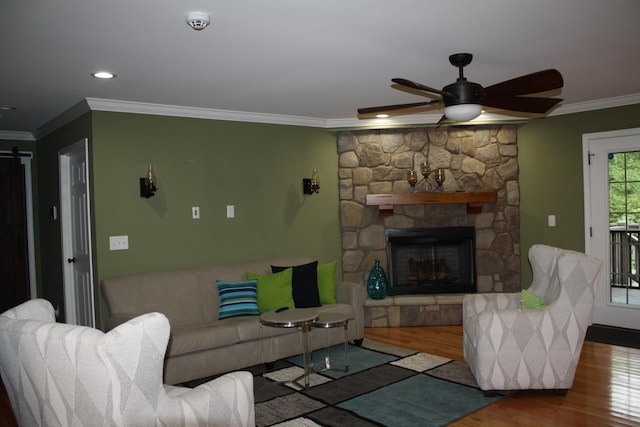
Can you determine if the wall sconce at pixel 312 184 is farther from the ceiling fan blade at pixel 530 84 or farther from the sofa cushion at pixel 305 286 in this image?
the ceiling fan blade at pixel 530 84

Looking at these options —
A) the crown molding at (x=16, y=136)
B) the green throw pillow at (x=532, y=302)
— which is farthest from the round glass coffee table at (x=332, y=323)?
the crown molding at (x=16, y=136)

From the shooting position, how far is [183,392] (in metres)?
2.26

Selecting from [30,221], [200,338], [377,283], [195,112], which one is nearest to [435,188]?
[377,283]

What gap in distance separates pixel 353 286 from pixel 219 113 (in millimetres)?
2195

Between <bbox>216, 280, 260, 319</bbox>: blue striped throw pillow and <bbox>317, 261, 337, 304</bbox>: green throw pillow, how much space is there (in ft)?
2.14

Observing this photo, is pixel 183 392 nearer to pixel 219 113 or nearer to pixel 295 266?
pixel 295 266

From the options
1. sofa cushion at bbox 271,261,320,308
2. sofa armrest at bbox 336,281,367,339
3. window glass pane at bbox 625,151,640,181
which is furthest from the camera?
window glass pane at bbox 625,151,640,181

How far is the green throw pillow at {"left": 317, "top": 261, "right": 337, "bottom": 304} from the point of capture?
15.7 feet

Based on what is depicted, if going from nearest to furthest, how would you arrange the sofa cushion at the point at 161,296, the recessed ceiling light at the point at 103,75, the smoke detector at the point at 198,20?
the smoke detector at the point at 198,20 → the recessed ceiling light at the point at 103,75 → the sofa cushion at the point at 161,296

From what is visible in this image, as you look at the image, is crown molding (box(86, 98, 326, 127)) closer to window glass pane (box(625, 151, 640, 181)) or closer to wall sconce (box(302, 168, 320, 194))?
wall sconce (box(302, 168, 320, 194))

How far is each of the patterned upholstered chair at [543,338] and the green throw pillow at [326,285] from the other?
1.71 meters

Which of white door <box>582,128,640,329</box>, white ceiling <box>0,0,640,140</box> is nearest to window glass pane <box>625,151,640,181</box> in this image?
white door <box>582,128,640,329</box>

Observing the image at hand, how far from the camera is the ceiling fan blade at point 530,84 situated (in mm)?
2853

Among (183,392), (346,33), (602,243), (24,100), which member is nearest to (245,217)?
(24,100)
